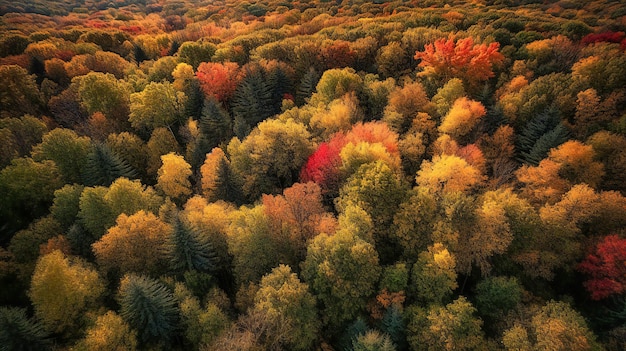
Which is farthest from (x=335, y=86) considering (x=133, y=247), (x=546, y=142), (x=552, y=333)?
(x=552, y=333)

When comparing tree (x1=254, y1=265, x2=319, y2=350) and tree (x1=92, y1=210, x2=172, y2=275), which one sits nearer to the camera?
tree (x1=254, y1=265, x2=319, y2=350)

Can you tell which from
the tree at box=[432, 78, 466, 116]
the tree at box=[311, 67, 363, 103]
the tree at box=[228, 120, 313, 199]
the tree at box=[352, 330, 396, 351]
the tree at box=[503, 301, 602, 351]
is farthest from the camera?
the tree at box=[311, 67, 363, 103]

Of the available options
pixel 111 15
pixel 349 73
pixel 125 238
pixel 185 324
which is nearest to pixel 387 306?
pixel 185 324

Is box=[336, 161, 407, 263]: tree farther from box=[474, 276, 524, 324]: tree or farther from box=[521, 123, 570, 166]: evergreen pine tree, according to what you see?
box=[521, 123, 570, 166]: evergreen pine tree

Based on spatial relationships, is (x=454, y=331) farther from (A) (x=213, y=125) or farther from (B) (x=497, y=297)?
(A) (x=213, y=125)

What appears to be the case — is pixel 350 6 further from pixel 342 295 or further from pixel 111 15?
pixel 342 295

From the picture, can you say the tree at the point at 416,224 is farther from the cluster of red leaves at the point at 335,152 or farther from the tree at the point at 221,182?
the tree at the point at 221,182

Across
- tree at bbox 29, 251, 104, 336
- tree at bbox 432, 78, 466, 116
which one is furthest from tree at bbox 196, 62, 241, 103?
tree at bbox 29, 251, 104, 336
